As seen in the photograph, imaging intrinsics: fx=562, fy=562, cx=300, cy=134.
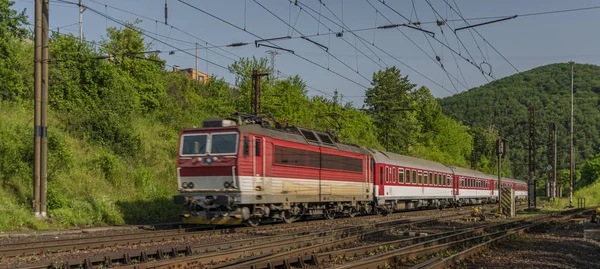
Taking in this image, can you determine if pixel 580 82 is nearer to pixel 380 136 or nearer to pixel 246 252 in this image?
pixel 380 136

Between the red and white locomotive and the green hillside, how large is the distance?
73.2m

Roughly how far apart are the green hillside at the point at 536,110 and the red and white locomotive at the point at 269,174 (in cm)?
7317

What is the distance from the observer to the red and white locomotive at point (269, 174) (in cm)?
1894

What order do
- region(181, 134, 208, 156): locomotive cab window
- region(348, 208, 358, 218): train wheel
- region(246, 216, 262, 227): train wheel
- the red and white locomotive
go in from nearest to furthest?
the red and white locomotive < region(181, 134, 208, 156): locomotive cab window < region(246, 216, 262, 227): train wheel < region(348, 208, 358, 218): train wheel

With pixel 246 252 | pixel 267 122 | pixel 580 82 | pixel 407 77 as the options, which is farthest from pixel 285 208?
pixel 580 82

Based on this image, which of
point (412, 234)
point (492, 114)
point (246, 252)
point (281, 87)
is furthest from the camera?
point (492, 114)

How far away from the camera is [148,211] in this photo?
24266 mm

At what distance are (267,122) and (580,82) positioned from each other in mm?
125877

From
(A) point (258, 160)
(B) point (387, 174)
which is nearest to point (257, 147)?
(A) point (258, 160)

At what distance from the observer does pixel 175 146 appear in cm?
3394

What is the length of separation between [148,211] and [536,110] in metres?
99.1

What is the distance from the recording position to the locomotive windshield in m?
19.0

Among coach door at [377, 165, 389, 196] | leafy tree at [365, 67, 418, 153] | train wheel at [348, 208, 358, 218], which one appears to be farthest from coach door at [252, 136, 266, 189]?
leafy tree at [365, 67, 418, 153]

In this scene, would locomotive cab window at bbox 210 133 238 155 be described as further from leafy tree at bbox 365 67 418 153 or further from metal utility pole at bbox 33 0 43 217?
leafy tree at bbox 365 67 418 153
